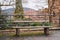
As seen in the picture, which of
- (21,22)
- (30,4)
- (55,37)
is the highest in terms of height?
(30,4)

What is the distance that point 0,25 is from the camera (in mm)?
10703

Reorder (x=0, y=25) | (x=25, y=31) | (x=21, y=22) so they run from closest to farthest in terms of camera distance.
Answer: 1. (x=0, y=25)
2. (x=21, y=22)
3. (x=25, y=31)

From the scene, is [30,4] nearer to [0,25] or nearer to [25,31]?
[25,31]

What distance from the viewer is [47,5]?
14352mm

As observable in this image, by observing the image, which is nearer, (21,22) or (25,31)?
(21,22)

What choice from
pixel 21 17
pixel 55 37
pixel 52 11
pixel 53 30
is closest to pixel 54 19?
pixel 52 11

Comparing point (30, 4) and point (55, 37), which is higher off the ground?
point (30, 4)

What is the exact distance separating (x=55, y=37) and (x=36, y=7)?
146 inches

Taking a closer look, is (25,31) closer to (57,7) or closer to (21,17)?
(21,17)

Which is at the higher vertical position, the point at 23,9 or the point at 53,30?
the point at 23,9

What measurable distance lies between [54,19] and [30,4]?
5.62ft

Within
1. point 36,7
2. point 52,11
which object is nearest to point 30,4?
point 36,7

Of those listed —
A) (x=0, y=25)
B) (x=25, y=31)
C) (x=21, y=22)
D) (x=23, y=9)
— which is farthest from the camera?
(x=23, y=9)

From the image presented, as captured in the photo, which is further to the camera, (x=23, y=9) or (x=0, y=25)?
(x=23, y=9)
